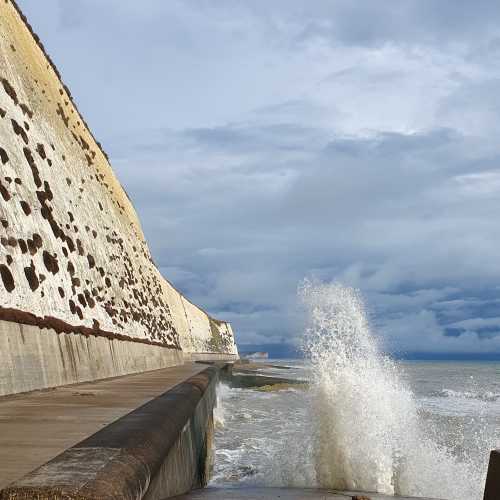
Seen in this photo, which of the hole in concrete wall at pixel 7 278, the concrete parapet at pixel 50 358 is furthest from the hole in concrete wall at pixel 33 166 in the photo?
the hole in concrete wall at pixel 7 278

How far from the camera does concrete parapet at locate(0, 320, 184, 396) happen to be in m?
8.01

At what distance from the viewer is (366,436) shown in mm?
9070

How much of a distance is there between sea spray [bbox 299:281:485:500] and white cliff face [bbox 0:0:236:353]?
4.42m

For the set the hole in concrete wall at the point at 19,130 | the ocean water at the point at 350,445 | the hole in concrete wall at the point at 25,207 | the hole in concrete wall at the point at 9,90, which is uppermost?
the hole in concrete wall at the point at 9,90

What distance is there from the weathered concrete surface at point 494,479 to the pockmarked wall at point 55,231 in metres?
5.56

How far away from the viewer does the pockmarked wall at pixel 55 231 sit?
982 centimetres

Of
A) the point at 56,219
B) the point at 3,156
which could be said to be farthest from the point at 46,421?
the point at 56,219

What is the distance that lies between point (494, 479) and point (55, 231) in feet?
35.4

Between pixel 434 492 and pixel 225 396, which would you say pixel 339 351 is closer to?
pixel 434 492

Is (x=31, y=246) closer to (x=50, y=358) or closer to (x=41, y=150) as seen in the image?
(x=50, y=358)

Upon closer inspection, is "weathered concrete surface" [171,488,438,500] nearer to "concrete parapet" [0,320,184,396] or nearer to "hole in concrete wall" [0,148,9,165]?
"concrete parapet" [0,320,184,396]

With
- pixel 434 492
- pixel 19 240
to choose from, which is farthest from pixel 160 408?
pixel 19 240

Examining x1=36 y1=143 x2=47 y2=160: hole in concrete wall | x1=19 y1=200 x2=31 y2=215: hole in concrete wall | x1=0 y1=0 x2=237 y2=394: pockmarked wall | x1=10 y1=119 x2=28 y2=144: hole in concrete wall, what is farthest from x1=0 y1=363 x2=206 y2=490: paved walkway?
x1=36 y1=143 x2=47 y2=160: hole in concrete wall

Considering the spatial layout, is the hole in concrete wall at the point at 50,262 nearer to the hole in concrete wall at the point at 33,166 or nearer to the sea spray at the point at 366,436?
the hole in concrete wall at the point at 33,166
